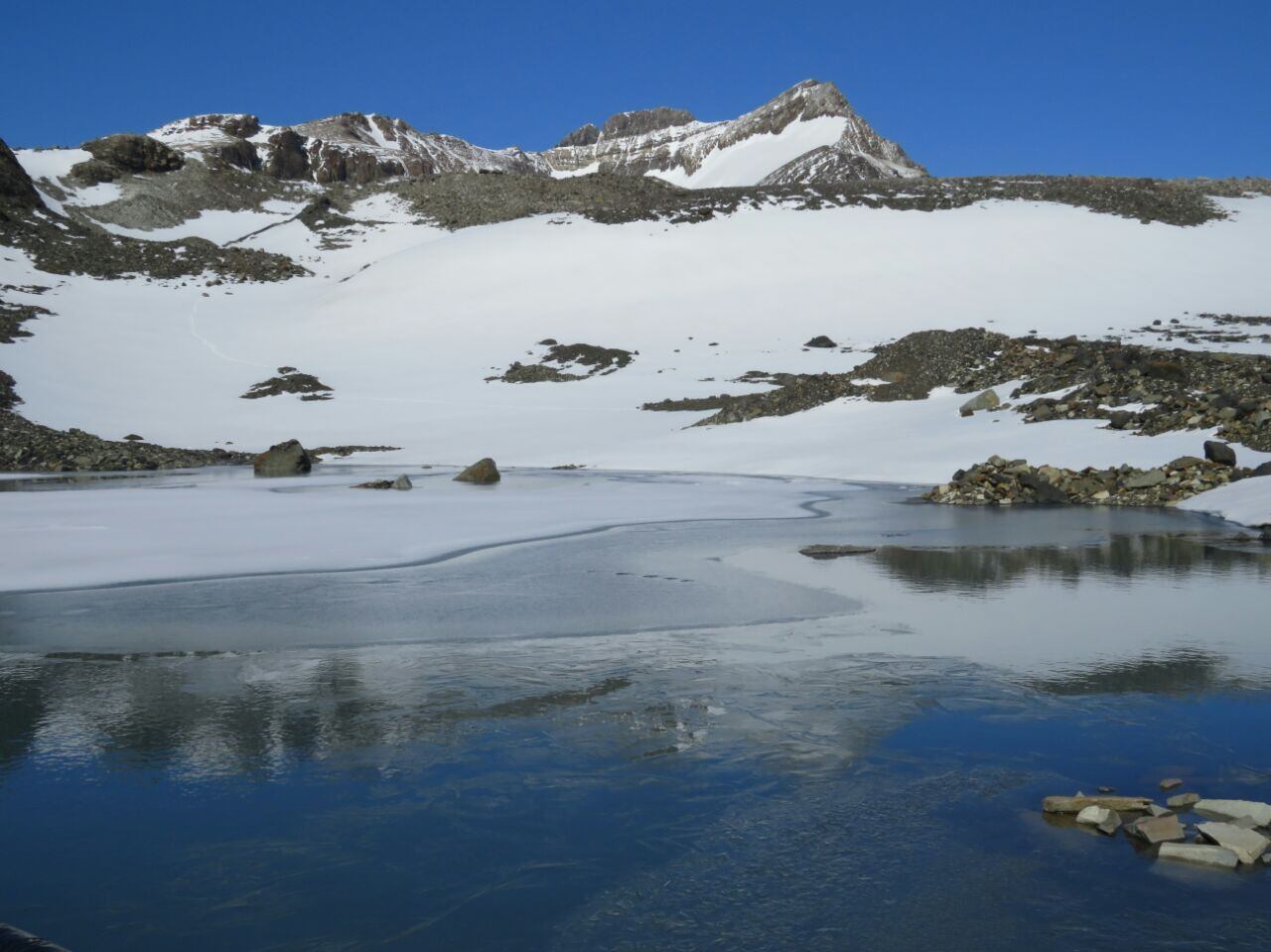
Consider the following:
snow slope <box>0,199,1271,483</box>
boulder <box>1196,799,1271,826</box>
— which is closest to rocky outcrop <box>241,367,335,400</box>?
snow slope <box>0,199,1271,483</box>

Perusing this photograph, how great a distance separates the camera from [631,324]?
54438 millimetres

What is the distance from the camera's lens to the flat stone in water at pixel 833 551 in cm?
1280

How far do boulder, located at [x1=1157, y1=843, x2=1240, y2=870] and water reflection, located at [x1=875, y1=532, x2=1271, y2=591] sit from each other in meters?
6.32

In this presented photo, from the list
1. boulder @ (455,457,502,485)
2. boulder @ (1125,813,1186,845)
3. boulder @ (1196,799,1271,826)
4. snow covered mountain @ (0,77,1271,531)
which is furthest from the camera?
snow covered mountain @ (0,77,1271,531)

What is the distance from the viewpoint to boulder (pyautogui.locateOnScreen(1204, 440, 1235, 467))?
1966 centimetres

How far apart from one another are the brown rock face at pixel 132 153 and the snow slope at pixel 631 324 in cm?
2386

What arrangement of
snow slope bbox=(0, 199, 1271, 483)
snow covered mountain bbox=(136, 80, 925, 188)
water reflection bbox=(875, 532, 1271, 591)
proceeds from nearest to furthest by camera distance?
water reflection bbox=(875, 532, 1271, 591), snow slope bbox=(0, 199, 1271, 483), snow covered mountain bbox=(136, 80, 925, 188)

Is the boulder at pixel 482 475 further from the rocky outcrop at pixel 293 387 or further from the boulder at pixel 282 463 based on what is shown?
the rocky outcrop at pixel 293 387

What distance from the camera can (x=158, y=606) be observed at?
9750mm

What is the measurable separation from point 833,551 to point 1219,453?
1108 cm

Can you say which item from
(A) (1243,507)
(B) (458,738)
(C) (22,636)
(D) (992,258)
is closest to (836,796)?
(B) (458,738)

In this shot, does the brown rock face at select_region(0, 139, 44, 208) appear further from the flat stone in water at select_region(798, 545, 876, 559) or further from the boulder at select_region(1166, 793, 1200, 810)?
the boulder at select_region(1166, 793, 1200, 810)

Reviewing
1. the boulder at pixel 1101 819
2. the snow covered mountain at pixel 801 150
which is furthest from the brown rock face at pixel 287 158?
the boulder at pixel 1101 819

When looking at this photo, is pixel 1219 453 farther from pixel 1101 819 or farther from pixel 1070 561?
pixel 1101 819
